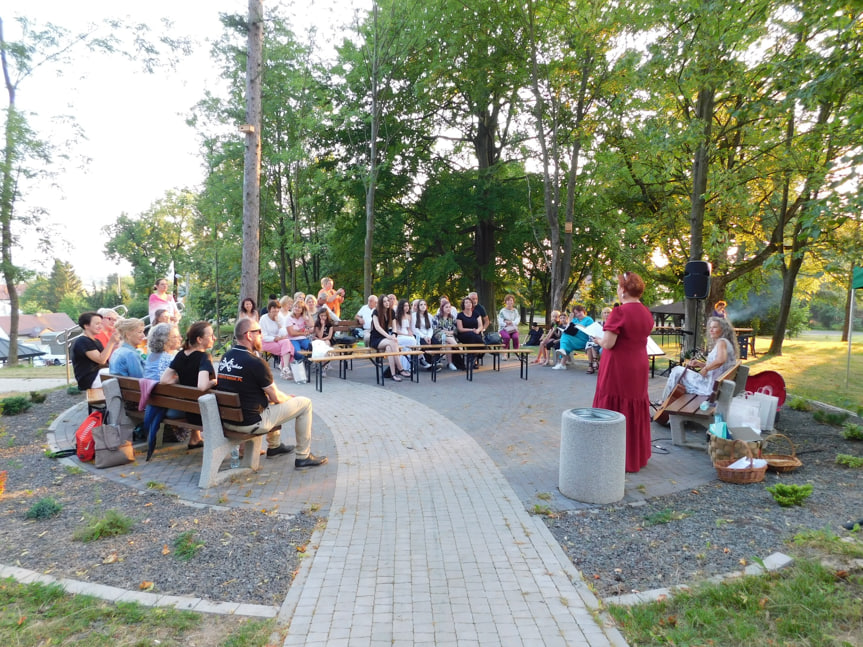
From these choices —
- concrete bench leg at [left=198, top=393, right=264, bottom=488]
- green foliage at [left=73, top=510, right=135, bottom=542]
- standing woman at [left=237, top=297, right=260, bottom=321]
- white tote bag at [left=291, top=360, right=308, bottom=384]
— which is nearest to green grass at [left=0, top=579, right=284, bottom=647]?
green foliage at [left=73, top=510, right=135, bottom=542]

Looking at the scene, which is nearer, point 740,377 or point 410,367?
point 740,377

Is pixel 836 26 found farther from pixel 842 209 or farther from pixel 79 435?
pixel 79 435

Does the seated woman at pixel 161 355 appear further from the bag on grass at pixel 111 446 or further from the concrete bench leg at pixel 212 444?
the concrete bench leg at pixel 212 444

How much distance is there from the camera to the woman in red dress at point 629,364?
5.29 m

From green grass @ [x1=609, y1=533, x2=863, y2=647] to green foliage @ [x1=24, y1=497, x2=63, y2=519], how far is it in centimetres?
421

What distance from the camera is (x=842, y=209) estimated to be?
6062 millimetres

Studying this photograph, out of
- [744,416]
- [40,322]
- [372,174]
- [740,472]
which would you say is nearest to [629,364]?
[740,472]

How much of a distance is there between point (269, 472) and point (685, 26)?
35.1 feet

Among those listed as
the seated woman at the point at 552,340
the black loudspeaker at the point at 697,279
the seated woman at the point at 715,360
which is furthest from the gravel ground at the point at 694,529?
the seated woman at the point at 552,340

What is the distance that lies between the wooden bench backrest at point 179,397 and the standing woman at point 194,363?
11cm

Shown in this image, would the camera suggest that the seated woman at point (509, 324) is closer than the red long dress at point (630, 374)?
No

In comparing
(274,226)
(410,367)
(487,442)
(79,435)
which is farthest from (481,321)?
(274,226)

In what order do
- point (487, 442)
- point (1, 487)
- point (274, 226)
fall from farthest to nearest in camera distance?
point (274, 226)
point (487, 442)
point (1, 487)

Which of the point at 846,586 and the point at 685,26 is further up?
the point at 685,26
